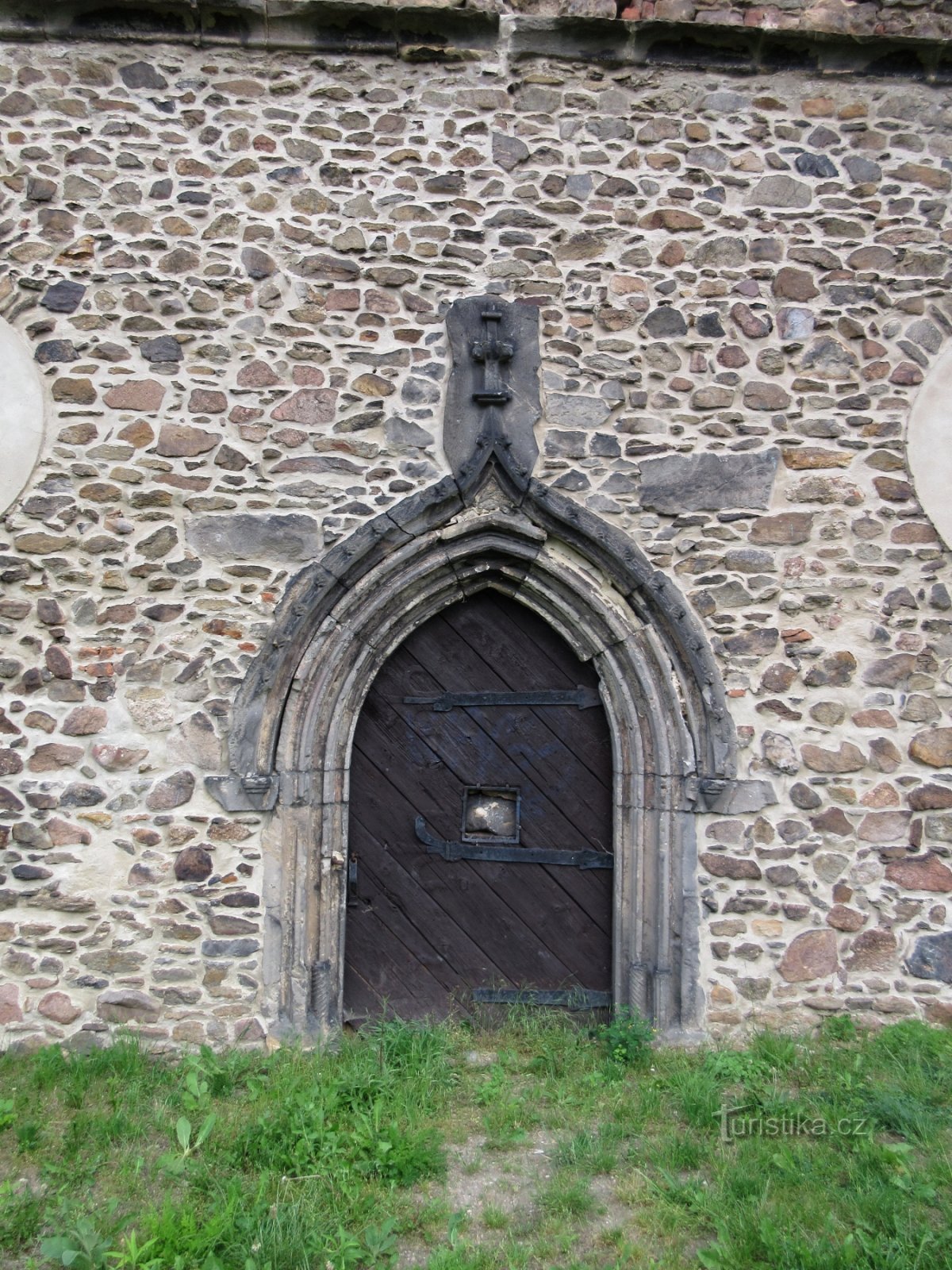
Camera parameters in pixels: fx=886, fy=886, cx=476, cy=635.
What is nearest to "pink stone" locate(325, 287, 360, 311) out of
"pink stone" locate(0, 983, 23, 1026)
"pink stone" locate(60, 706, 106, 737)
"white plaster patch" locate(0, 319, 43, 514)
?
"white plaster patch" locate(0, 319, 43, 514)

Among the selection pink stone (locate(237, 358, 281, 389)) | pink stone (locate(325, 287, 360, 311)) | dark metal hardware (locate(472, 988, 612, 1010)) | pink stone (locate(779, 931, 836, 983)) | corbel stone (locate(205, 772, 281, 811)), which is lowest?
dark metal hardware (locate(472, 988, 612, 1010))

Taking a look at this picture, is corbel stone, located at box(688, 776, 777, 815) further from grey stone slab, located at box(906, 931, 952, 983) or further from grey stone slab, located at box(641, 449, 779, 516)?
grey stone slab, located at box(641, 449, 779, 516)

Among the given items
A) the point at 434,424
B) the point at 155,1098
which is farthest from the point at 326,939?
the point at 434,424

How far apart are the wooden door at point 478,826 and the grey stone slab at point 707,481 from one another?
89 cm

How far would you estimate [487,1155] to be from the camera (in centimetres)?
337

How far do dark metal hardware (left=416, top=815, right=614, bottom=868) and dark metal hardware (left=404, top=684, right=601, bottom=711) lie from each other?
587 mm

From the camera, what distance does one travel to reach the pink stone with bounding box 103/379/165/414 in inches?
169

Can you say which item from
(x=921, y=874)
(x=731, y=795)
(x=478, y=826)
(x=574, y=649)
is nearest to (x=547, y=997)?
(x=478, y=826)

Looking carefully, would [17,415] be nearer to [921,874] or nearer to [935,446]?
[935,446]

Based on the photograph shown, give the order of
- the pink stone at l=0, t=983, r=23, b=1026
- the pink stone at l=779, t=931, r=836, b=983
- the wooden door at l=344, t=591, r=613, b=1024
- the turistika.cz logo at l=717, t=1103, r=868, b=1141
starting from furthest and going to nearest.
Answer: the wooden door at l=344, t=591, r=613, b=1024 < the pink stone at l=779, t=931, r=836, b=983 < the pink stone at l=0, t=983, r=23, b=1026 < the turistika.cz logo at l=717, t=1103, r=868, b=1141

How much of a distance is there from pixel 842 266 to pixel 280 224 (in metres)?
2.83

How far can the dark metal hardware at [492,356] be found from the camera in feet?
14.1

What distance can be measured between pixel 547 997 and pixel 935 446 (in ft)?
10.9

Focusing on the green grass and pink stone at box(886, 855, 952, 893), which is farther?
pink stone at box(886, 855, 952, 893)
